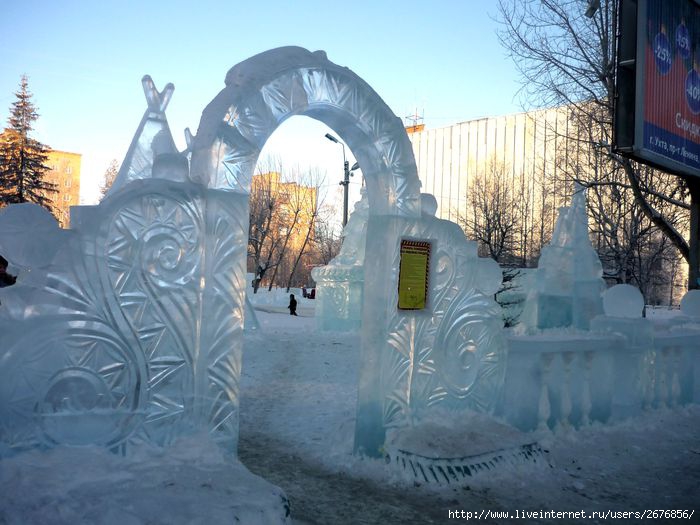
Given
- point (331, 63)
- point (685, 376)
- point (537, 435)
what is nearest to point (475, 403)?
point (537, 435)

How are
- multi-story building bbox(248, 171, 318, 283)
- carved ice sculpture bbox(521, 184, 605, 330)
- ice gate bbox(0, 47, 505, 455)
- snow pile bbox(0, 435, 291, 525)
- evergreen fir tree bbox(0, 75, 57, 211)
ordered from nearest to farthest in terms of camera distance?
snow pile bbox(0, 435, 291, 525), ice gate bbox(0, 47, 505, 455), carved ice sculpture bbox(521, 184, 605, 330), evergreen fir tree bbox(0, 75, 57, 211), multi-story building bbox(248, 171, 318, 283)

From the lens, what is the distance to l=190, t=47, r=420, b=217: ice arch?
4.37 metres

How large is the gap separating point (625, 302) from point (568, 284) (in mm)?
5854

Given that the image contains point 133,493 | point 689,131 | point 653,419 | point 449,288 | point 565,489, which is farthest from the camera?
point 689,131


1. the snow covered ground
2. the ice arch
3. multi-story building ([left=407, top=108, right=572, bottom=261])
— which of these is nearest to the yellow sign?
the ice arch

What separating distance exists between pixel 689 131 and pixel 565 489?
771 cm

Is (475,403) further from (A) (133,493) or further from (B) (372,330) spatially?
(A) (133,493)

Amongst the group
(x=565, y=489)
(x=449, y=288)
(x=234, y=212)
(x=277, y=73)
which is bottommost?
(x=565, y=489)

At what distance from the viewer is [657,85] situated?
965cm

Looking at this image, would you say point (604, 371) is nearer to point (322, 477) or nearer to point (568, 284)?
point (322, 477)

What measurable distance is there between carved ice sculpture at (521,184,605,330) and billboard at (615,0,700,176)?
332 centimetres

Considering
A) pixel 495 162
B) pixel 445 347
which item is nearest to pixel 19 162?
pixel 495 162

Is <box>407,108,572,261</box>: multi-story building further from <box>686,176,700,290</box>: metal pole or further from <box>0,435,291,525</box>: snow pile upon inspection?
<box>0,435,291,525</box>: snow pile

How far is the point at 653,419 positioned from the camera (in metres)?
7.47
